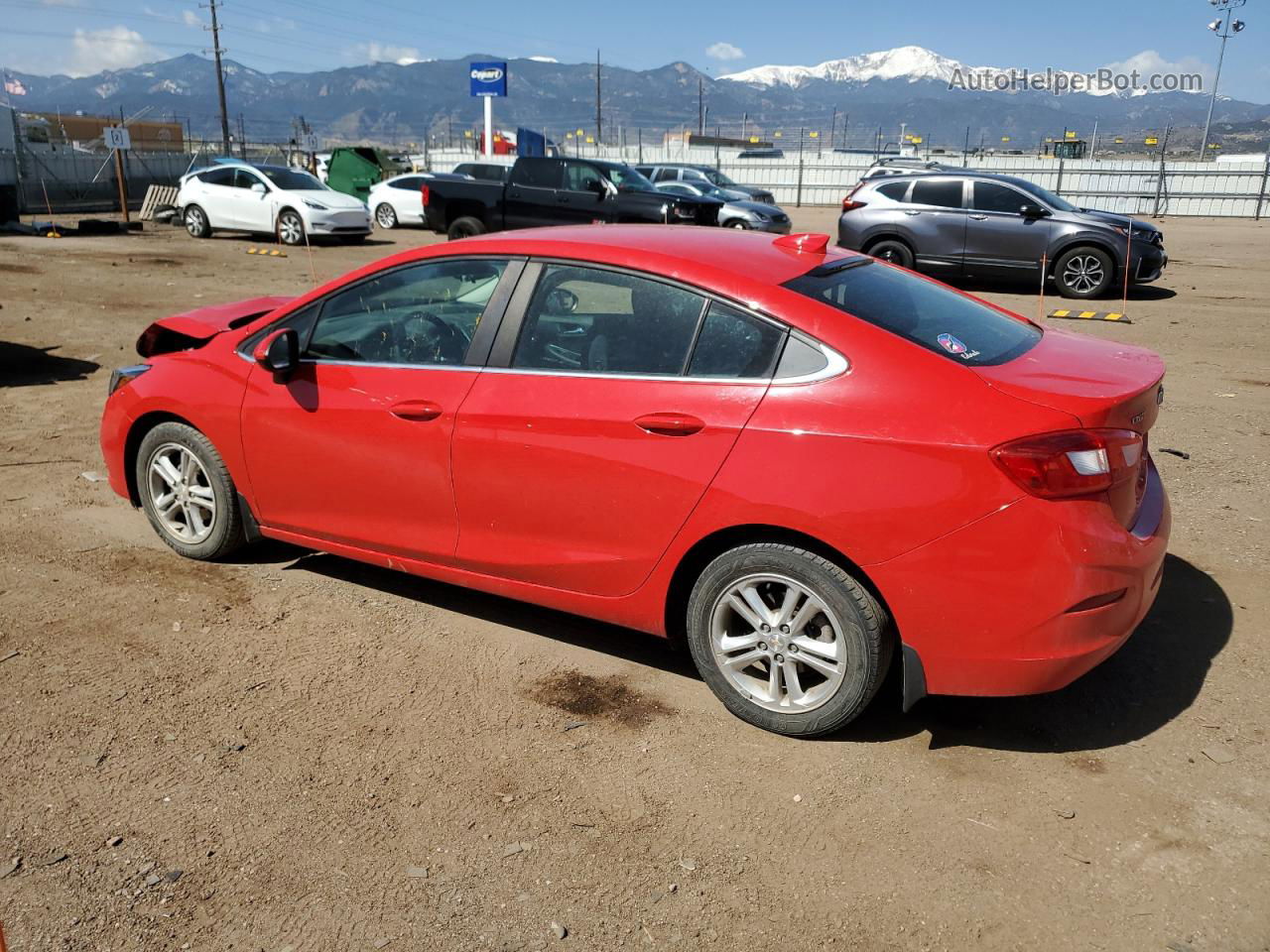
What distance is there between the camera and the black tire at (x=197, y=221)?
22891mm

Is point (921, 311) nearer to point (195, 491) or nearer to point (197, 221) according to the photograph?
point (195, 491)

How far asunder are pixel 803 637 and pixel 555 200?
52.3ft

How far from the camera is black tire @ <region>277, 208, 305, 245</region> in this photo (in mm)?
21453

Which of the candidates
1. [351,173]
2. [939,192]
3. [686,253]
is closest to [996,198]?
[939,192]

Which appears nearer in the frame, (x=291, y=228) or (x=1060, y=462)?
(x=1060, y=462)

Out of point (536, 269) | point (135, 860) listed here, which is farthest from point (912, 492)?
point (135, 860)

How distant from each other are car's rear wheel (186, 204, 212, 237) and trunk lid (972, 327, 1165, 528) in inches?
896

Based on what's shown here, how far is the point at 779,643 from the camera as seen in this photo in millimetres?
3375

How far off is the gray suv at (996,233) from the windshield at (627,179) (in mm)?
4454

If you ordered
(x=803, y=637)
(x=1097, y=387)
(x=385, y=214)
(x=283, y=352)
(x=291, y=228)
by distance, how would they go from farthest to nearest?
(x=385, y=214) < (x=291, y=228) < (x=283, y=352) < (x=803, y=637) < (x=1097, y=387)

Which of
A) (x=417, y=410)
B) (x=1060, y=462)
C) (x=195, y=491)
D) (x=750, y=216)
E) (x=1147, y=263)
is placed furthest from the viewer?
(x=750, y=216)

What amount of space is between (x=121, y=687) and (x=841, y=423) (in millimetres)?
2760

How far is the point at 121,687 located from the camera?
3.77 metres

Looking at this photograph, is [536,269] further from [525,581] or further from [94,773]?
[94,773]
